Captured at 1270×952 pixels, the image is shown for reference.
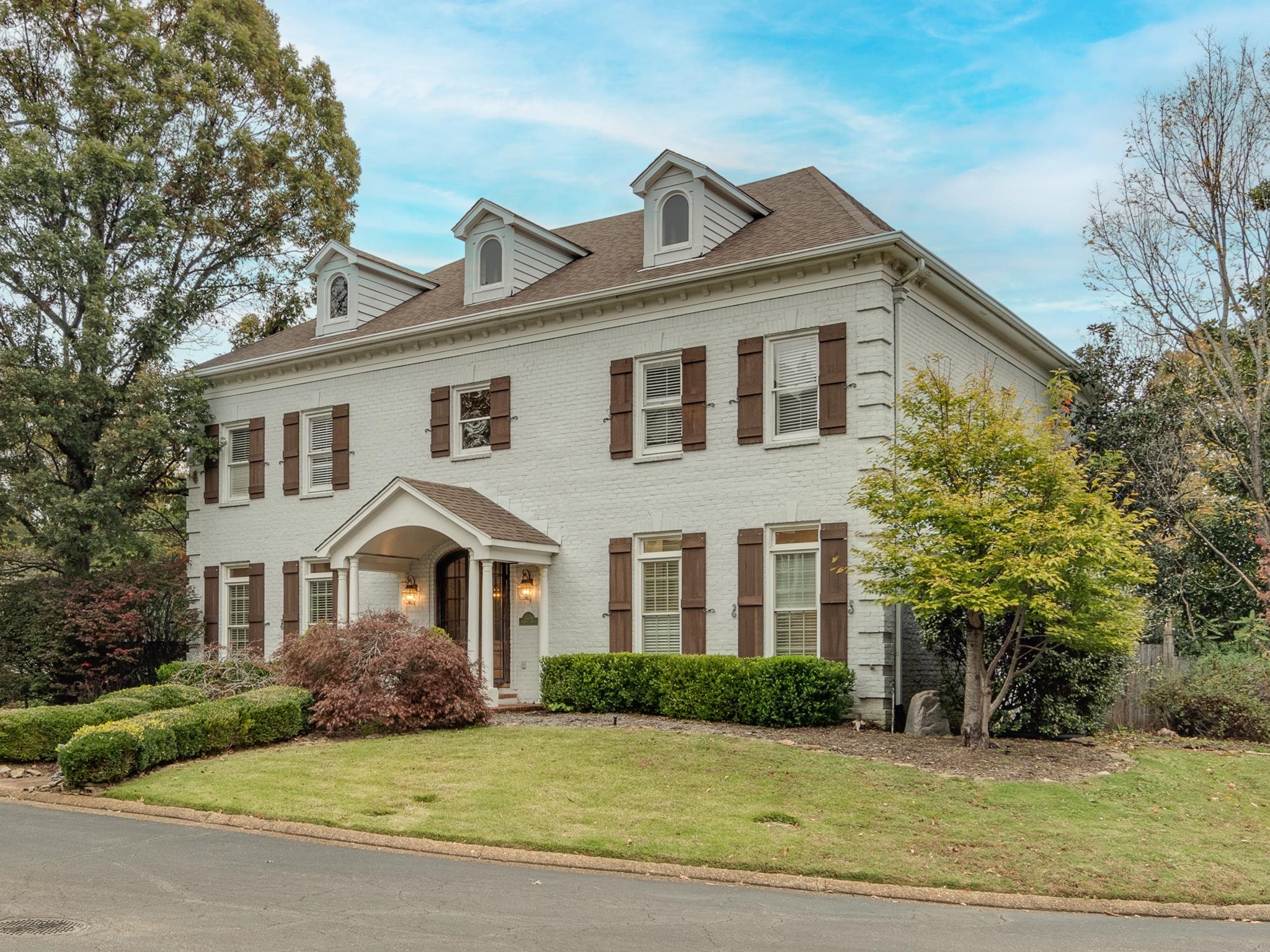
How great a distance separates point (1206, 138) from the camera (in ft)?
68.4

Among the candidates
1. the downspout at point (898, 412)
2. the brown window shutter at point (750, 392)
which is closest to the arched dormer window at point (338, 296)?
the brown window shutter at point (750, 392)

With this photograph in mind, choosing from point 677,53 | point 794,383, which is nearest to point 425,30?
point 677,53

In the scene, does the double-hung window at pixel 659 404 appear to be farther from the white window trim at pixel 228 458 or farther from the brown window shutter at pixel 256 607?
the white window trim at pixel 228 458

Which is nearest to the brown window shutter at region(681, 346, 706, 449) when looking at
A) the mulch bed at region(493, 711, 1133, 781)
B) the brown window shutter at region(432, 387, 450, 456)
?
the mulch bed at region(493, 711, 1133, 781)

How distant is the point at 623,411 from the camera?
1827 cm

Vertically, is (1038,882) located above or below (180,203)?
below

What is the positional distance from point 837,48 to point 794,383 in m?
4.74

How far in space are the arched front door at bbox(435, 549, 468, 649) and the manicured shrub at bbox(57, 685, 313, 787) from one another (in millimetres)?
5390

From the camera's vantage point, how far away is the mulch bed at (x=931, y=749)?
1197cm

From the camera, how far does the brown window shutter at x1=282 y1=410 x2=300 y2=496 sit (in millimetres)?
22297

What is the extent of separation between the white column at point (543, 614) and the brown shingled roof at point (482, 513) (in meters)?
0.54

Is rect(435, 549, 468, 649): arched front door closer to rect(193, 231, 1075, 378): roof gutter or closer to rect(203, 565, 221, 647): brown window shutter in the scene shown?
rect(193, 231, 1075, 378): roof gutter

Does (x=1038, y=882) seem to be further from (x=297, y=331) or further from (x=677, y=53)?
(x=297, y=331)

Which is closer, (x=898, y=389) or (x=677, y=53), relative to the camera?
(x=677, y=53)
